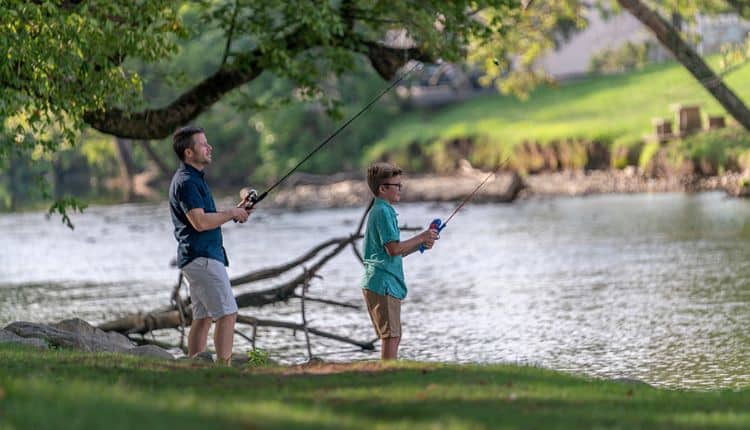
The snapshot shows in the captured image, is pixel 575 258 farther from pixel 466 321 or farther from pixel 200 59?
pixel 200 59

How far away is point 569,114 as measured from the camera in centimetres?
5081

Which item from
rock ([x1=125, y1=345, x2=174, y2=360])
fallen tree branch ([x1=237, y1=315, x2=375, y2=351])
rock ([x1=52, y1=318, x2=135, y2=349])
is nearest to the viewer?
rock ([x1=125, y1=345, x2=174, y2=360])

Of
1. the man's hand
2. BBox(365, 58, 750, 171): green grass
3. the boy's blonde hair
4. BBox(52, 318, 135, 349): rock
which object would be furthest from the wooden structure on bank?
the man's hand

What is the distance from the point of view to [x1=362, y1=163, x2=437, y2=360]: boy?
10.5 metres

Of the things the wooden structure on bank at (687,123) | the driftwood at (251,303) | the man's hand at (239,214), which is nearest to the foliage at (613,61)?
the wooden structure on bank at (687,123)

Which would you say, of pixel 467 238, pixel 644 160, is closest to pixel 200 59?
pixel 644 160

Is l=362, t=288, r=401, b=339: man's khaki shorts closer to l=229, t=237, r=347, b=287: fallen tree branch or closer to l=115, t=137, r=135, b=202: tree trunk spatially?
l=229, t=237, r=347, b=287: fallen tree branch

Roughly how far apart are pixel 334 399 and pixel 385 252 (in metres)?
3.00

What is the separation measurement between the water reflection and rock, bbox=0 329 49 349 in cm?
416

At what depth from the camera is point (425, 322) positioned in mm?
18391

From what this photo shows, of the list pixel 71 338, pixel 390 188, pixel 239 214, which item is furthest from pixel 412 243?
pixel 71 338

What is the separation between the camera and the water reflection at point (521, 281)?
611 inches

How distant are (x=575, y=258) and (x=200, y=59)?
34388 mm

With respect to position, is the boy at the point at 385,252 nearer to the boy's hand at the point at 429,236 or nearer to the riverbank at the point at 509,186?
the boy's hand at the point at 429,236
